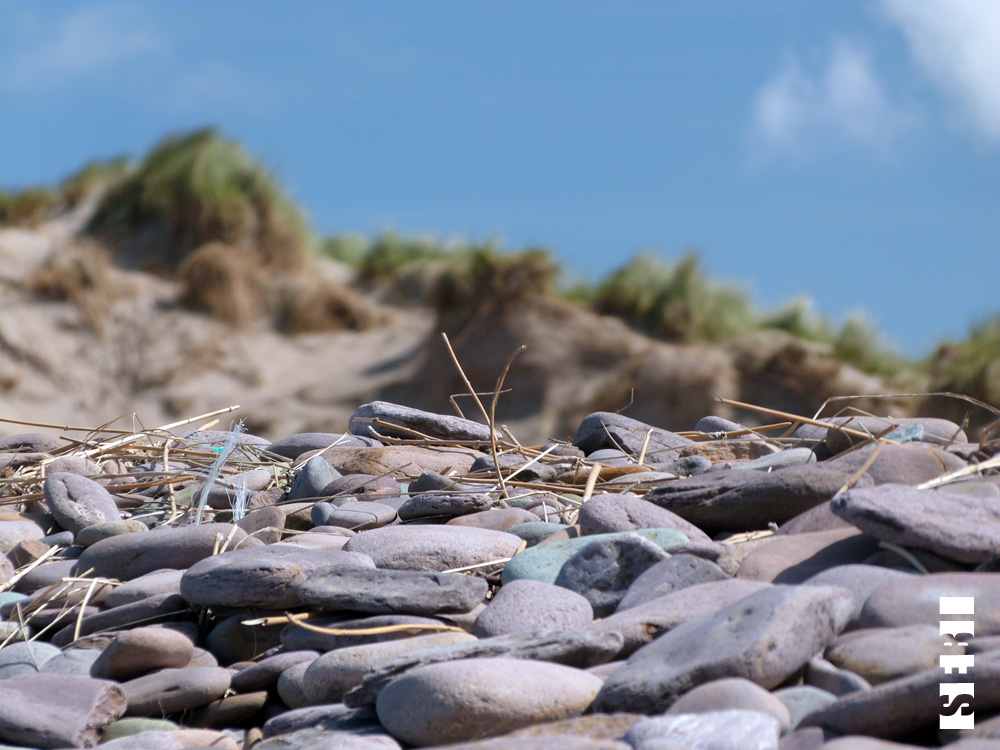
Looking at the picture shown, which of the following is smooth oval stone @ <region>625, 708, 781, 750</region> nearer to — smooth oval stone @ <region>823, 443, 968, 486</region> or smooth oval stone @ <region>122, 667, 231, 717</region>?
smooth oval stone @ <region>122, 667, 231, 717</region>

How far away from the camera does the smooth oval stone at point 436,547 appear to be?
225 cm

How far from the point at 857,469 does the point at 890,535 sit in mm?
501

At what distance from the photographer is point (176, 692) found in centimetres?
192

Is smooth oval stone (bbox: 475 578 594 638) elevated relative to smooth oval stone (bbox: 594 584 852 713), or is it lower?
elevated

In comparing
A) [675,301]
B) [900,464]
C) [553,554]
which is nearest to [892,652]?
[553,554]

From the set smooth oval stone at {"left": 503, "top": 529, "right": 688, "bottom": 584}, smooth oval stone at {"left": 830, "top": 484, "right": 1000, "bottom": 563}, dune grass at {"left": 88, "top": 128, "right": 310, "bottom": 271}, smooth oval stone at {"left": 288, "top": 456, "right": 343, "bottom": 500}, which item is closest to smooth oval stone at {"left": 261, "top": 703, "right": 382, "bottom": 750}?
smooth oval stone at {"left": 503, "top": 529, "right": 688, "bottom": 584}

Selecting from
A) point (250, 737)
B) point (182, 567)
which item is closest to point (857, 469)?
point (250, 737)

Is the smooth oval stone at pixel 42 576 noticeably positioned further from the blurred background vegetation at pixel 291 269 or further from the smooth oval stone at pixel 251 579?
the blurred background vegetation at pixel 291 269

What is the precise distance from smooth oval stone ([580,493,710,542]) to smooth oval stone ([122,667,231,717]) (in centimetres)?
89

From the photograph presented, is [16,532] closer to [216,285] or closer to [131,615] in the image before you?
[131,615]

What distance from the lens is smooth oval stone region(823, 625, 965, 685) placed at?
152 cm

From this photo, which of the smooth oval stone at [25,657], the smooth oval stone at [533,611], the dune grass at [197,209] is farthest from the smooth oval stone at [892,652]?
the dune grass at [197,209]

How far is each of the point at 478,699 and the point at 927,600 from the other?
2.63ft

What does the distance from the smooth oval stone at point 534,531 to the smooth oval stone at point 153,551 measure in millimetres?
722
